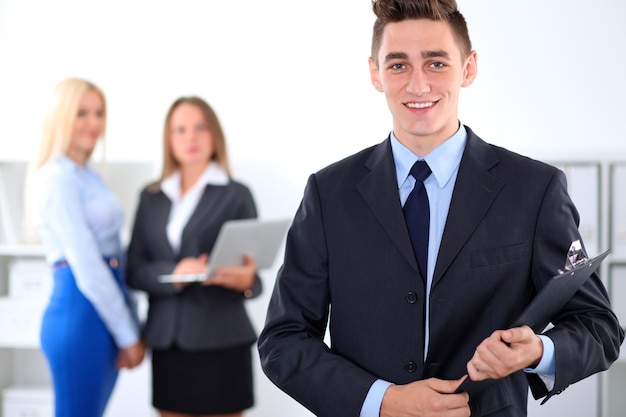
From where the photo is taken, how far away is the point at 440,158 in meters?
1.59

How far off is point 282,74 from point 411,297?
3067 mm

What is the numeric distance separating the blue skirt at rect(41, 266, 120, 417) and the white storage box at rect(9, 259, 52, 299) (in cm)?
120

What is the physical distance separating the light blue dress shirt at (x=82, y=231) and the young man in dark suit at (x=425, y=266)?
5.44 feet

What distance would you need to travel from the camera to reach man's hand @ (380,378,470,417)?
1.40 metres

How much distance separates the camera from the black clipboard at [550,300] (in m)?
1.28

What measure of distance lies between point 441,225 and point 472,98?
2.80 metres

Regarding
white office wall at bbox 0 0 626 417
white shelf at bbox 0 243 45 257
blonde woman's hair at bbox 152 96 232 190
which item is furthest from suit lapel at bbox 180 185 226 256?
white shelf at bbox 0 243 45 257

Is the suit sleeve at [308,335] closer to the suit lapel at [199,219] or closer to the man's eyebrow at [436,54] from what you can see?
the man's eyebrow at [436,54]

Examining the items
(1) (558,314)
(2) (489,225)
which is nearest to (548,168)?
(2) (489,225)

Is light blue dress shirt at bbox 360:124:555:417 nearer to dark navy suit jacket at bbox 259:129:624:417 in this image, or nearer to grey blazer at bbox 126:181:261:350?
dark navy suit jacket at bbox 259:129:624:417

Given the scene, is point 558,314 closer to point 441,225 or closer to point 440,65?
point 441,225

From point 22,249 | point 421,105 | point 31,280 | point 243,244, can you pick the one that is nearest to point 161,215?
point 243,244

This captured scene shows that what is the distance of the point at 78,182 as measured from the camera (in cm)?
318

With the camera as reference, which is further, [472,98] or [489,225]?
[472,98]
